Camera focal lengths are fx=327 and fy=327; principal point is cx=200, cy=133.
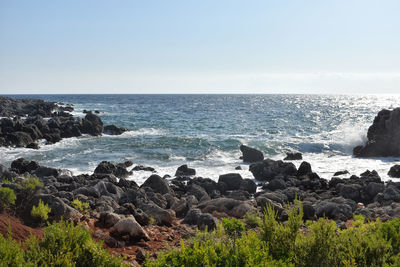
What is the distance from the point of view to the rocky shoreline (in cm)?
799

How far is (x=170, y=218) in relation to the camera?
366 inches

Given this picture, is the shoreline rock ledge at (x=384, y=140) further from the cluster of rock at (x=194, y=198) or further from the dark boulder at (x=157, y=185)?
the dark boulder at (x=157, y=185)

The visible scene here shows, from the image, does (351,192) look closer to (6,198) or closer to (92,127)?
(6,198)

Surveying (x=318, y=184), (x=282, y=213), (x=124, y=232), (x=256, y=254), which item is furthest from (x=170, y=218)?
(x=318, y=184)

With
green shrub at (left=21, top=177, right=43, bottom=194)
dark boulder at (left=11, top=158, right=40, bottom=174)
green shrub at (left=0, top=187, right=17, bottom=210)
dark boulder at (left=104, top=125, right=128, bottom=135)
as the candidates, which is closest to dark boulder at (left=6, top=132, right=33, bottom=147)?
dark boulder at (left=11, top=158, right=40, bottom=174)

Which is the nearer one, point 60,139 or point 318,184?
point 318,184

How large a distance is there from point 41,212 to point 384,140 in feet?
94.0

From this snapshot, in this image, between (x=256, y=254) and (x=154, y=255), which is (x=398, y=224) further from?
(x=154, y=255)

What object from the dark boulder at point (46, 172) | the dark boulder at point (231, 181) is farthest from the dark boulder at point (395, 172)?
the dark boulder at point (46, 172)

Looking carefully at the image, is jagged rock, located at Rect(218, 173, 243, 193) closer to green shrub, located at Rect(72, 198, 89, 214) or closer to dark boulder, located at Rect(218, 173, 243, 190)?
dark boulder, located at Rect(218, 173, 243, 190)

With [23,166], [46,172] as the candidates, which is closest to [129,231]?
[46,172]

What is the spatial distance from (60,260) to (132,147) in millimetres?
27454

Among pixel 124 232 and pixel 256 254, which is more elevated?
pixel 256 254

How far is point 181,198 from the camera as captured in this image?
14023 millimetres
